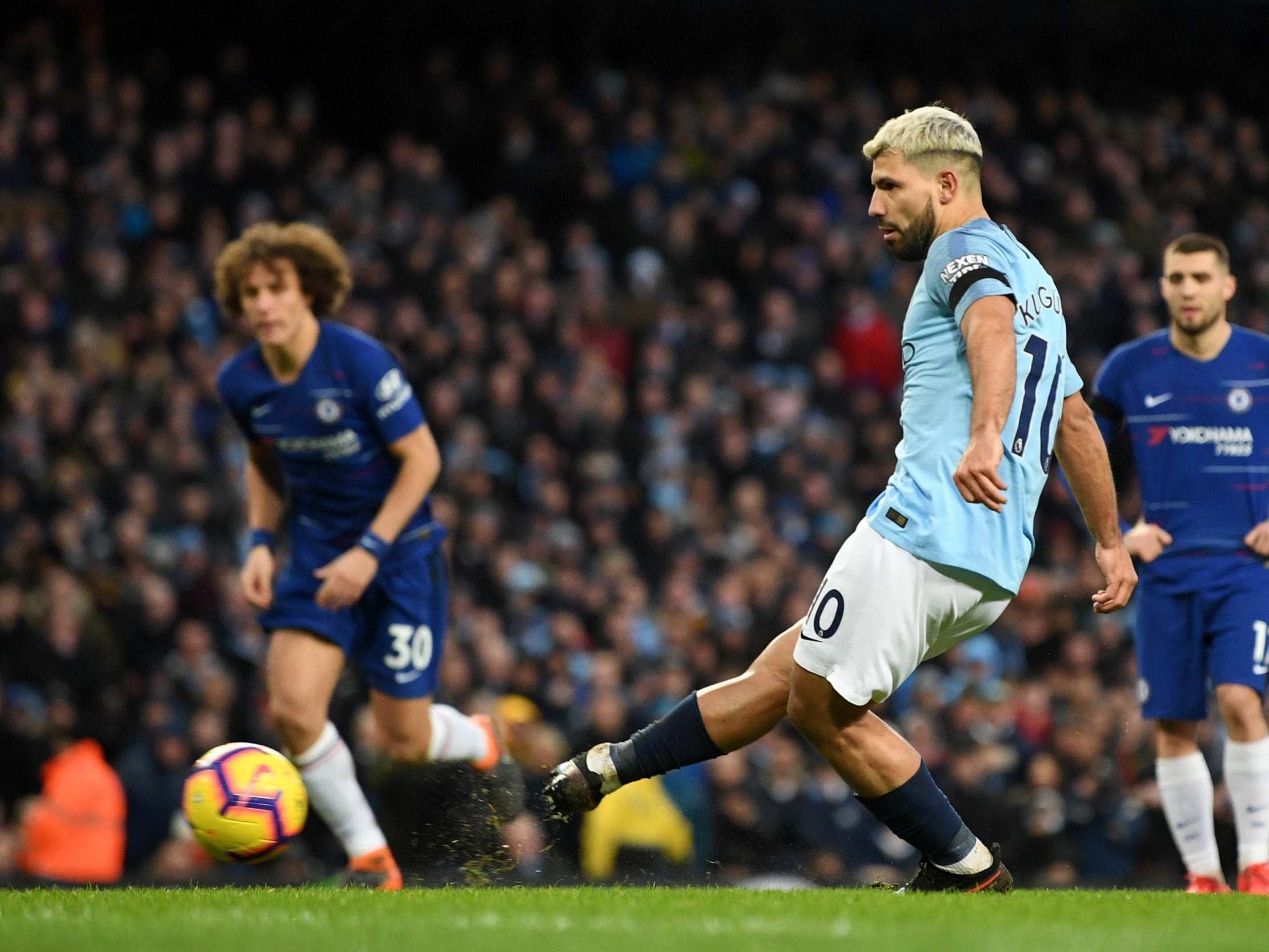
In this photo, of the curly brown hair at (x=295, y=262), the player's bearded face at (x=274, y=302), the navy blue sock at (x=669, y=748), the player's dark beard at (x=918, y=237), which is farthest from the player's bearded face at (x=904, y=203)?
the curly brown hair at (x=295, y=262)

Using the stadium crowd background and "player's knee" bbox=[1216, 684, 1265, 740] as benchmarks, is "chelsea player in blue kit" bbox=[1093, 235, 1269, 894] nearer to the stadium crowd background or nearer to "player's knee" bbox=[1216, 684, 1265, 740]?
"player's knee" bbox=[1216, 684, 1265, 740]

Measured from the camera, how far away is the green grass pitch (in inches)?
166

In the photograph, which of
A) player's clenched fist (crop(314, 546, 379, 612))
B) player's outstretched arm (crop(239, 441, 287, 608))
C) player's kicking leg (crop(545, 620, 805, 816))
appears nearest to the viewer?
player's kicking leg (crop(545, 620, 805, 816))

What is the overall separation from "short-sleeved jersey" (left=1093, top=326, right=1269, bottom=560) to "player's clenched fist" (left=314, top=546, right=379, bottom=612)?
3.26 metres

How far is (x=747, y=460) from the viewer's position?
15.2 meters

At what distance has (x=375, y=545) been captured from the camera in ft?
22.4

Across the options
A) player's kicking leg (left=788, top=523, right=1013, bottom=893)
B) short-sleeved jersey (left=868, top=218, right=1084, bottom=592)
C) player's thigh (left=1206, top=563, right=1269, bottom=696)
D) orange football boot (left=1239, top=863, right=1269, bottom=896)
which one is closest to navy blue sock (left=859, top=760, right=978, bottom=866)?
player's kicking leg (left=788, top=523, right=1013, bottom=893)

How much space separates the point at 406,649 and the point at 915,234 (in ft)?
9.97

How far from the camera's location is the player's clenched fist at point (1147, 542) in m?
7.08

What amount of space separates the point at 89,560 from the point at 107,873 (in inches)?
101

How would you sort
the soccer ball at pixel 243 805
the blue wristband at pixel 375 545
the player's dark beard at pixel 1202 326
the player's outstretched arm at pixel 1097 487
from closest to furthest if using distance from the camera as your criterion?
1. the player's outstretched arm at pixel 1097 487
2. the soccer ball at pixel 243 805
3. the blue wristband at pixel 375 545
4. the player's dark beard at pixel 1202 326

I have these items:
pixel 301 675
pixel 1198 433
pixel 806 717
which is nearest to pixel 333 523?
pixel 301 675

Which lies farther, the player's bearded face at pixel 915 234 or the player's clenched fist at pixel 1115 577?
the player's clenched fist at pixel 1115 577

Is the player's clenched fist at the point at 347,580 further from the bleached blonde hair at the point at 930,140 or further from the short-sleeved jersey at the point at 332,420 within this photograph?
the bleached blonde hair at the point at 930,140
